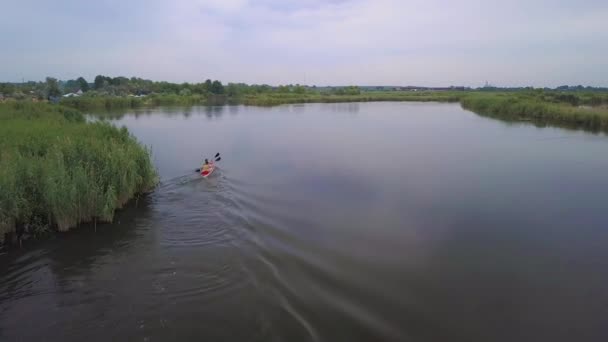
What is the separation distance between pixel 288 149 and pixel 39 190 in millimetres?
13974

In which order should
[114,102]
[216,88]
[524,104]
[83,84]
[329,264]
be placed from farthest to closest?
[83,84] < [216,88] < [114,102] < [524,104] < [329,264]

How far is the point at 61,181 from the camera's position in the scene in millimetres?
8578

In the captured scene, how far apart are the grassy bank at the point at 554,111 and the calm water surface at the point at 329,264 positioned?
20200 mm

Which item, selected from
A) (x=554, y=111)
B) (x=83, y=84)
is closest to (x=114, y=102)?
(x=554, y=111)

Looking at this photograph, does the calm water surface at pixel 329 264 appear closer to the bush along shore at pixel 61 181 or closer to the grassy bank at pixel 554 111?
the bush along shore at pixel 61 181

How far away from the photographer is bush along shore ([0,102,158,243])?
8344 mm

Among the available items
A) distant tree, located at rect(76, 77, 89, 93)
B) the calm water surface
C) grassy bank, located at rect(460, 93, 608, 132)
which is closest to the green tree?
distant tree, located at rect(76, 77, 89, 93)

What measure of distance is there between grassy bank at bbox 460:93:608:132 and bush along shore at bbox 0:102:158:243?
34328 mm

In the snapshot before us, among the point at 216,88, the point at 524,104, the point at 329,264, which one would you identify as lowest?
the point at 329,264

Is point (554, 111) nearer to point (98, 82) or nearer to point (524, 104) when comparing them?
point (524, 104)

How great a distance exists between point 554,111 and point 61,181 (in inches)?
1603

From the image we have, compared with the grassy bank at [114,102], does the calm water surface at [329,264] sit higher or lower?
lower

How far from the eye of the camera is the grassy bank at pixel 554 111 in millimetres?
31166

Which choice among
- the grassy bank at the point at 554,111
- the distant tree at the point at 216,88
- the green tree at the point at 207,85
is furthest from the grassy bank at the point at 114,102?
the grassy bank at the point at 554,111
